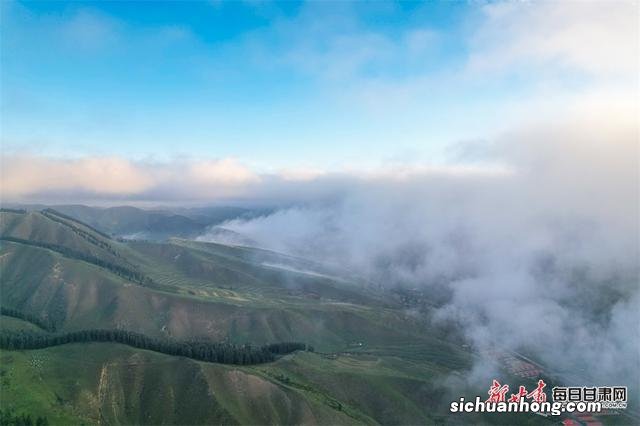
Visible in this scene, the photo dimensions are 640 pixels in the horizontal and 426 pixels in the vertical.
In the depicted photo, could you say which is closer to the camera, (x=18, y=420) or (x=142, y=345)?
(x=18, y=420)

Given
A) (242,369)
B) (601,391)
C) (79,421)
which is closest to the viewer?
(601,391)

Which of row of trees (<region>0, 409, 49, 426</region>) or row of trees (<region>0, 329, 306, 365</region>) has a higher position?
row of trees (<region>0, 329, 306, 365</region>)

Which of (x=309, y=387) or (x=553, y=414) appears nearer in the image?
(x=309, y=387)

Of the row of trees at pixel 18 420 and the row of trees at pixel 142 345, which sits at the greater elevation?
the row of trees at pixel 142 345

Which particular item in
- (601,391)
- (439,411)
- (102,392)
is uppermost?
(601,391)

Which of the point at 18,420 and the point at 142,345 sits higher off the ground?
the point at 142,345

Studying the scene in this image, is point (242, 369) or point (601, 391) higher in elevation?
point (601, 391)

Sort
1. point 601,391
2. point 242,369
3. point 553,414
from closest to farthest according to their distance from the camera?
point 601,391 → point 242,369 → point 553,414

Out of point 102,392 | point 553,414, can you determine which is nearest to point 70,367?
point 102,392

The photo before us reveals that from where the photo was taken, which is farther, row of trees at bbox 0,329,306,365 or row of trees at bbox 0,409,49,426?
row of trees at bbox 0,329,306,365

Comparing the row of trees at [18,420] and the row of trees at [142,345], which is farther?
the row of trees at [142,345]

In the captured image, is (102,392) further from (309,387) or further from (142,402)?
(309,387)
